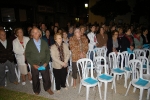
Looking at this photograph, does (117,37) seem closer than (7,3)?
Yes

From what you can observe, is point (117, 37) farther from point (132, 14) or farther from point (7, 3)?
point (132, 14)

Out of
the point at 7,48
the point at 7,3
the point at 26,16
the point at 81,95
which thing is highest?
the point at 7,3

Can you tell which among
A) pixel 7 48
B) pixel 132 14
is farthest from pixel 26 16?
pixel 132 14

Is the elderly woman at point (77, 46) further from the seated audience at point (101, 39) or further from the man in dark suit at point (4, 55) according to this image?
the man in dark suit at point (4, 55)

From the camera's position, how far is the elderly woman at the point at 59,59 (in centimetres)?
368

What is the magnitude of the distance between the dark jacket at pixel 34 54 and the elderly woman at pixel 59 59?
9.2 inches

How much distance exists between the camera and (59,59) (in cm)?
376

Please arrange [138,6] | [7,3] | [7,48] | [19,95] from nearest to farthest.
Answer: [19,95] → [7,48] → [7,3] → [138,6]

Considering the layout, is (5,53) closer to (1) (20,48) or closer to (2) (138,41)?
(1) (20,48)

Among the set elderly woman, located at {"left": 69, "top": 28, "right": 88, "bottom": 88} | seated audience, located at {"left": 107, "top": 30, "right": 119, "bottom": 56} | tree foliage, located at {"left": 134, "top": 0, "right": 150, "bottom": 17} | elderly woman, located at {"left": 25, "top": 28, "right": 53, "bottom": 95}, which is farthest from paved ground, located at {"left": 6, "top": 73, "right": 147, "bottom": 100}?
tree foliage, located at {"left": 134, "top": 0, "right": 150, "bottom": 17}

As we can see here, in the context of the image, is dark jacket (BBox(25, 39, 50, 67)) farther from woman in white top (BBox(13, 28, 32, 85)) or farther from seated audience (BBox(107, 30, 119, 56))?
seated audience (BBox(107, 30, 119, 56))

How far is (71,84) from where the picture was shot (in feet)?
14.7

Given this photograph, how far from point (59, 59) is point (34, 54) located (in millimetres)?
725

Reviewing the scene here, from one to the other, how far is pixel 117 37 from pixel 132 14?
16.6 m
